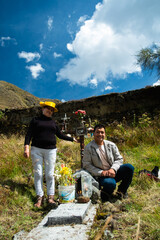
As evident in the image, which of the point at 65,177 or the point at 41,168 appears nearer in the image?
the point at 65,177

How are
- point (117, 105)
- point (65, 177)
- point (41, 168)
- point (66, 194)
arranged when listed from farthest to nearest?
1. point (117, 105)
2. point (41, 168)
3. point (65, 177)
4. point (66, 194)

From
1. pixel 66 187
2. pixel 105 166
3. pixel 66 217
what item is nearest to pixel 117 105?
pixel 105 166

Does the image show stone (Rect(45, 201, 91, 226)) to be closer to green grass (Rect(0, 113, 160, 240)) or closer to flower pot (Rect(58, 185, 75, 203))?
green grass (Rect(0, 113, 160, 240))

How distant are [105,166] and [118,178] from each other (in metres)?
0.33

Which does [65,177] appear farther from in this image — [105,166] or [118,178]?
[118,178]

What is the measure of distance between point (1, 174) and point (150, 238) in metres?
3.70

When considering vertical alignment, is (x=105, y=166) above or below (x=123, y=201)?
above

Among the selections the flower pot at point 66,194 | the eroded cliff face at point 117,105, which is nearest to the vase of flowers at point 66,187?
the flower pot at point 66,194

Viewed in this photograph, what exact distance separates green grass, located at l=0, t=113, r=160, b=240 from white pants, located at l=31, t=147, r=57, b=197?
13.1 inches

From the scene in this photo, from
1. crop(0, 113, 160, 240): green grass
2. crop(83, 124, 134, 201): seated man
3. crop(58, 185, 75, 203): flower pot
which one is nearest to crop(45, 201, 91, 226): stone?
crop(0, 113, 160, 240): green grass

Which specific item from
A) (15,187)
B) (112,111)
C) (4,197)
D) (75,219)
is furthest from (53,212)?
(112,111)

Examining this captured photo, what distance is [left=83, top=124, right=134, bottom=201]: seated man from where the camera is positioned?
3240 millimetres

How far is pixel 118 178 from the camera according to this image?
3.40 metres

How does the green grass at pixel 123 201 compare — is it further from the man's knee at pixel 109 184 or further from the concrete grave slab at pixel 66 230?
the man's knee at pixel 109 184
